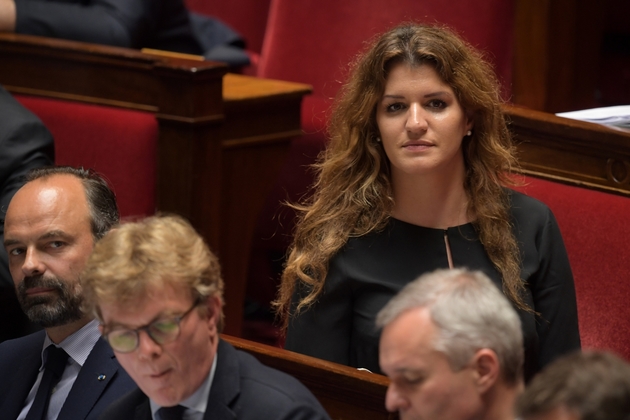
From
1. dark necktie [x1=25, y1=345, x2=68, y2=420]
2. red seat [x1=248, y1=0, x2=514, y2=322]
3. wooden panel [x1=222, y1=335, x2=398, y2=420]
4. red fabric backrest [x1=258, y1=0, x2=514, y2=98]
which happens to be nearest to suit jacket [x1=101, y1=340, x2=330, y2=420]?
wooden panel [x1=222, y1=335, x2=398, y2=420]

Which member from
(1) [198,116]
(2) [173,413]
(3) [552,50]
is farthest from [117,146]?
(2) [173,413]

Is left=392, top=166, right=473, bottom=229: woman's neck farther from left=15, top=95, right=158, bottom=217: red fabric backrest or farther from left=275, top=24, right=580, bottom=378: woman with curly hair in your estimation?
left=15, top=95, right=158, bottom=217: red fabric backrest

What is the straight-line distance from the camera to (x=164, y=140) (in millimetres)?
1553

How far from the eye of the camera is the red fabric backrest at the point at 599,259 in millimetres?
1283

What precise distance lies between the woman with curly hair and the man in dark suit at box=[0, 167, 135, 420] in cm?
23

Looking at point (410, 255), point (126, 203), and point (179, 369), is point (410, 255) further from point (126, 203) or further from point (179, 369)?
point (126, 203)

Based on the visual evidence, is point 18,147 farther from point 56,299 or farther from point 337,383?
point 337,383

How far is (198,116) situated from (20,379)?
0.58 meters

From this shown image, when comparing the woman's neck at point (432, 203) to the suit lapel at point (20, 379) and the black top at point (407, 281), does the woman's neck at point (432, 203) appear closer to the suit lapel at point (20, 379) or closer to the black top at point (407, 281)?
the black top at point (407, 281)

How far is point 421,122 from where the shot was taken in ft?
3.69

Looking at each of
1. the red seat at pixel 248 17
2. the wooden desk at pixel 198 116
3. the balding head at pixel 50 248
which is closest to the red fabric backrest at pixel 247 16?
the red seat at pixel 248 17

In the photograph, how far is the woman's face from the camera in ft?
3.70

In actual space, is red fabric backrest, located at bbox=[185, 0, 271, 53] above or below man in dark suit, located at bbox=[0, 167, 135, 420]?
above

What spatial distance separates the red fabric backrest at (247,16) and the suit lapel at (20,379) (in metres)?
1.21
